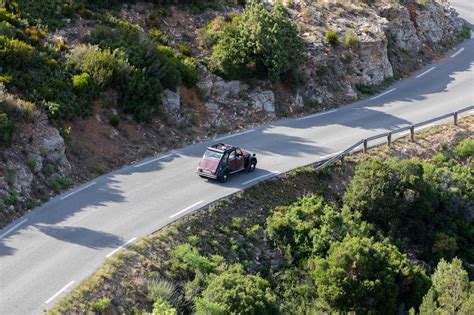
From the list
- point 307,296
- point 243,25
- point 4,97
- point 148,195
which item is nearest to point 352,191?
point 307,296

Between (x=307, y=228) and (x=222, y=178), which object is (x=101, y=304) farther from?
(x=222, y=178)

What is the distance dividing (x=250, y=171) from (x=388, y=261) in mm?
7782

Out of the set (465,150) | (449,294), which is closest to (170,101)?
(465,150)

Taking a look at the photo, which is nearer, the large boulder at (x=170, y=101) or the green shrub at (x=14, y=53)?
the green shrub at (x=14, y=53)

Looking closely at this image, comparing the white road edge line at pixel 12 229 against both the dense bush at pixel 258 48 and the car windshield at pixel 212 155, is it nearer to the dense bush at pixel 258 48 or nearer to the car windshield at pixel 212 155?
the car windshield at pixel 212 155

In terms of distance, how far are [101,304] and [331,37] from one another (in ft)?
80.8

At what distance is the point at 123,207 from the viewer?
28.3 metres

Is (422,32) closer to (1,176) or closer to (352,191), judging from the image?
(352,191)

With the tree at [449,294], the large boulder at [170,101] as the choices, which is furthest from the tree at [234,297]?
the large boulder at [170,101]

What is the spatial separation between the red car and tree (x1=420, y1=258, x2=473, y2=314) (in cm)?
925

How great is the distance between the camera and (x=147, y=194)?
2948 cm

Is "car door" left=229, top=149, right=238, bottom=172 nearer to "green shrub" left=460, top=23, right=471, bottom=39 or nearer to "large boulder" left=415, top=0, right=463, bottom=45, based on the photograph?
"large boulder" left=415, top=0, right=463, bottom=45

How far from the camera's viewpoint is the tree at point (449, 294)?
954 inches

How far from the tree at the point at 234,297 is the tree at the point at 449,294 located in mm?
5170
